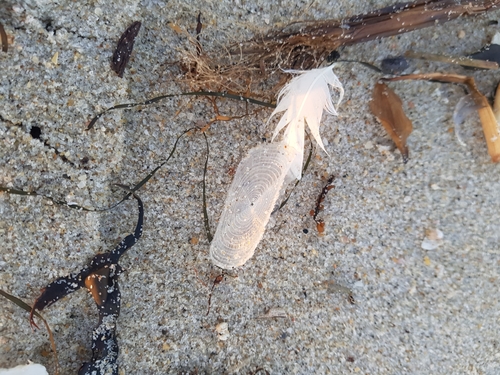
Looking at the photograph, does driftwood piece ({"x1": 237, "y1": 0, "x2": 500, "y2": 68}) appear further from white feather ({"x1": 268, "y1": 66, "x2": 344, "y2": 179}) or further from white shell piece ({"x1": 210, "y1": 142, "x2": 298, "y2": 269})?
white shell piece ({"x1": 210, "y1": 142, "x2": 298, "y2": 269})

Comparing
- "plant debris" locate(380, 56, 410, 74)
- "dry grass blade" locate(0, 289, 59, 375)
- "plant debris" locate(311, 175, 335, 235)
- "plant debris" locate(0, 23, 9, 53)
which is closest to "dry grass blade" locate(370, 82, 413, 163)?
"plant debris" locate(380, 56, 410, 74)

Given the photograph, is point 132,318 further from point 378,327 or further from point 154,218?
point 378,327

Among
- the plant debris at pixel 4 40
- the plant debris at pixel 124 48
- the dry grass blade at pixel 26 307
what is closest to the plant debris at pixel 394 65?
the plant debris at pixel 124 48

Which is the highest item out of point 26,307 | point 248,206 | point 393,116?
point 393,116

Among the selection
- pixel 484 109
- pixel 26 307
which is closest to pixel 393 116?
pixel 484 109

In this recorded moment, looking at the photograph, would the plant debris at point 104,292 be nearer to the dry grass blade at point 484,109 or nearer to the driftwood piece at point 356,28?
the driftwood piece at point 356,28

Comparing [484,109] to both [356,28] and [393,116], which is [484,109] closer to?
[393,116]
